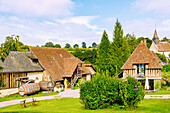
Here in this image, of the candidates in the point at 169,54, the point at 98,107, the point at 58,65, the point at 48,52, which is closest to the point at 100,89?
the point at 98,107

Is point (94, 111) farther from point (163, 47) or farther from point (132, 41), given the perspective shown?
point (163, 47)

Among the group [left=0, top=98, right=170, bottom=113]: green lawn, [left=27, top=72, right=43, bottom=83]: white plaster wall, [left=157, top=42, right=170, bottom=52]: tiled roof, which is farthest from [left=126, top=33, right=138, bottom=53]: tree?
[left=0, top=98, right=170, bottom=113]: green lawn

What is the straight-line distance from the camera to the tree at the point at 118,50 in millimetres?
37438

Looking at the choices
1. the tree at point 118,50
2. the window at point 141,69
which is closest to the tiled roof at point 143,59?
the window at point 141,69

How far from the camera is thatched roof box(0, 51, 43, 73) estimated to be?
26.4 m

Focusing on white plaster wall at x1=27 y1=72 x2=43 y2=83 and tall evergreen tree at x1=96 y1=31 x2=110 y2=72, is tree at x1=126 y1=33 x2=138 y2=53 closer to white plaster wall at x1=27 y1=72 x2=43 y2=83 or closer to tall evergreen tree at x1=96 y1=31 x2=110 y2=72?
tall evergreen tree at x1=96 y1=31 x2=110 y2=72

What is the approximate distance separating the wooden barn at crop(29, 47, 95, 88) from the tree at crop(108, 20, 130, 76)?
544 cm

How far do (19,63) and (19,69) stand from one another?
153cm

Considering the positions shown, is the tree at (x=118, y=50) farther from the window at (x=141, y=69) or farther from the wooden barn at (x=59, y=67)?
the window at (x=141, y=69)

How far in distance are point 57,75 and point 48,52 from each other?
6.60 meters

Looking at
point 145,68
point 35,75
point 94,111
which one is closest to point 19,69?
point 35,75

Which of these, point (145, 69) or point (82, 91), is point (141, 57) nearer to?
point (145, 69)

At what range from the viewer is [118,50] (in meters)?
37.8

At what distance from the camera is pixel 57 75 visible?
3069cm
